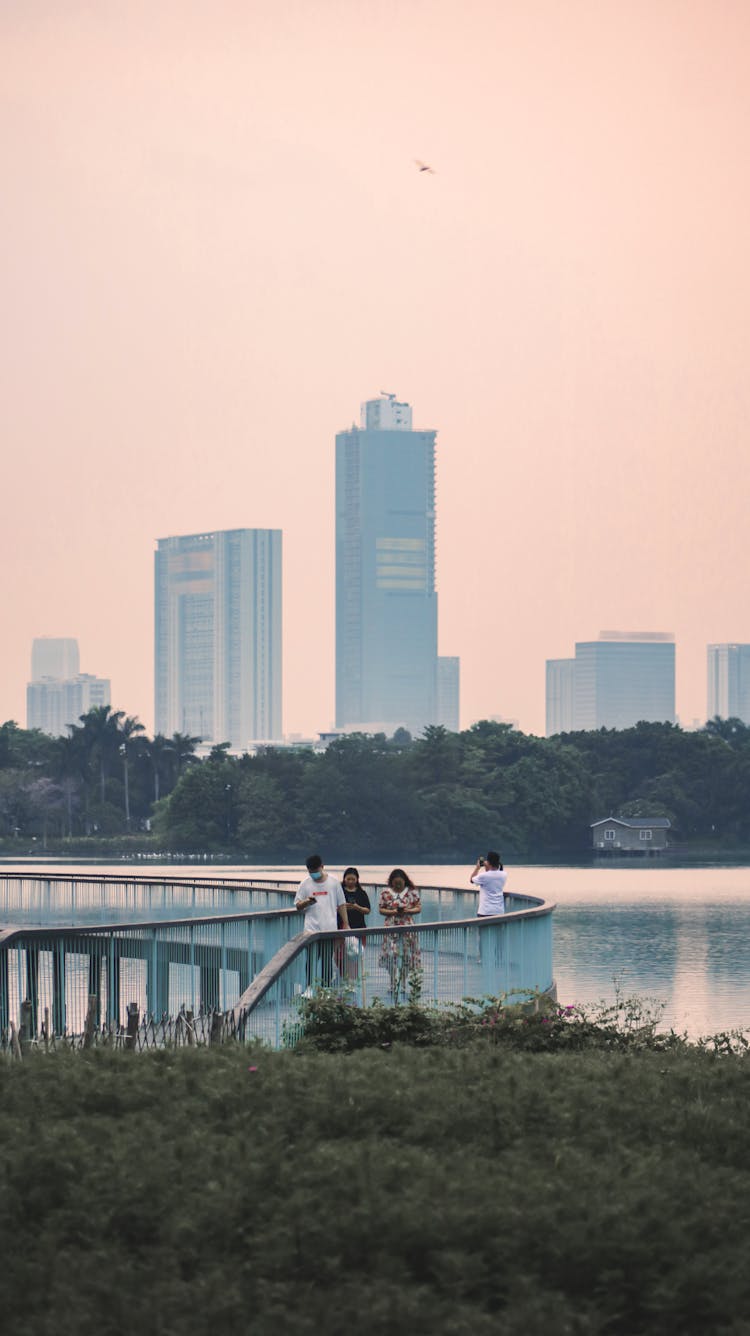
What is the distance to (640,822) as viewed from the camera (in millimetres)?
158375

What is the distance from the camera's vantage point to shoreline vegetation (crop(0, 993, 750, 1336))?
24.3 feet

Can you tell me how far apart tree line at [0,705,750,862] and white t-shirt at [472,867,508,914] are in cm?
12185

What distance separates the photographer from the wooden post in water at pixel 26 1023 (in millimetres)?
13663

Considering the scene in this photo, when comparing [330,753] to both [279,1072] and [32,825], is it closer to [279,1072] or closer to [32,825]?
[32,825]

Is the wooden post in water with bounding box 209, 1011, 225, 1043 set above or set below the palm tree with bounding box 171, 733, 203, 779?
below

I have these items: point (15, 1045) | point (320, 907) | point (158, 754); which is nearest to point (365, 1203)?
point (15, 1045)

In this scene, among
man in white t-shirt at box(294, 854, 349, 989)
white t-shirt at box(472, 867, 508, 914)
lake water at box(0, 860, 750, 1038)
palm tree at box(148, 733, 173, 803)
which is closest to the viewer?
man in white t-shirt at box(294, 854, 349, 989)

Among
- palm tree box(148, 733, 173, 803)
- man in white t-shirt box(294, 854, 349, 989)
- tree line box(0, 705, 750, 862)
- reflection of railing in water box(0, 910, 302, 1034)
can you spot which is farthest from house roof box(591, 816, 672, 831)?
man in white t-shirt box(294, 854, 349, 989)

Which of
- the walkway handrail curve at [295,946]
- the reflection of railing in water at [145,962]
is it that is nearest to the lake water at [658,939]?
the walkway handrail curve at [295,946]

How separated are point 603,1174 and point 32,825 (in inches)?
6103

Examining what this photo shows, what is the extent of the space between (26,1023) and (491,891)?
29.7ft

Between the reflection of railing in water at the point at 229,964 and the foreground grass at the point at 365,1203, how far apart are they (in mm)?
4551

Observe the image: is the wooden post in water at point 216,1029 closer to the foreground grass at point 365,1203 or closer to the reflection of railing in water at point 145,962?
the reflection of railing in water at point 145,962

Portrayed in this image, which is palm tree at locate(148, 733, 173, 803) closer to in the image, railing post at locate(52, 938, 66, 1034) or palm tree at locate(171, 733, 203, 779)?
palm tree at locate(171, 733, 203, 779)
